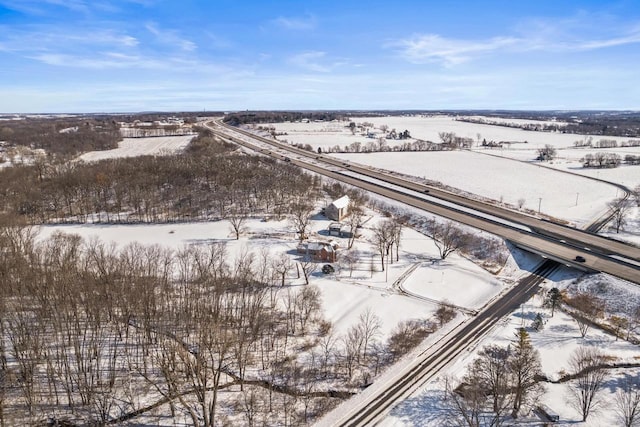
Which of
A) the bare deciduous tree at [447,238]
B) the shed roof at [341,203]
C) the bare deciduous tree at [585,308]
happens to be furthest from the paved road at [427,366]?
the shed roof at [341,203]

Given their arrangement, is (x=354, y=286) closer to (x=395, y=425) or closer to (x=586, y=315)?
(x=395, y=425)

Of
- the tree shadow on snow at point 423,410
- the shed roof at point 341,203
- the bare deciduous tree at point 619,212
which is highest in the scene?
the shed roof at point 341,203

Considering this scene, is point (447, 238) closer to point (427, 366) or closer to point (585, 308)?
point (585, 308)

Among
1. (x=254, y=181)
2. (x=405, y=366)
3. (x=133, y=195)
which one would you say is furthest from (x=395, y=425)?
(x=133, y=195)

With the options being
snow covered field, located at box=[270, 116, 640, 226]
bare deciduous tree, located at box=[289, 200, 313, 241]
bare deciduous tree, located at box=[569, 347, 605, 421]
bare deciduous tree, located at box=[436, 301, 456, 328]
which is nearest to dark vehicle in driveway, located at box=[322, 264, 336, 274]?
bare deciduous tree, located at box=[289, 200, 313, 241]

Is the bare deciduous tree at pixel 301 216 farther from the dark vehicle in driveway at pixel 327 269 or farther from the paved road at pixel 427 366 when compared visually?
the paved road at pixel 427 366

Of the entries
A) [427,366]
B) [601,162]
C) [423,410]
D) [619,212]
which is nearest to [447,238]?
[427,366]
